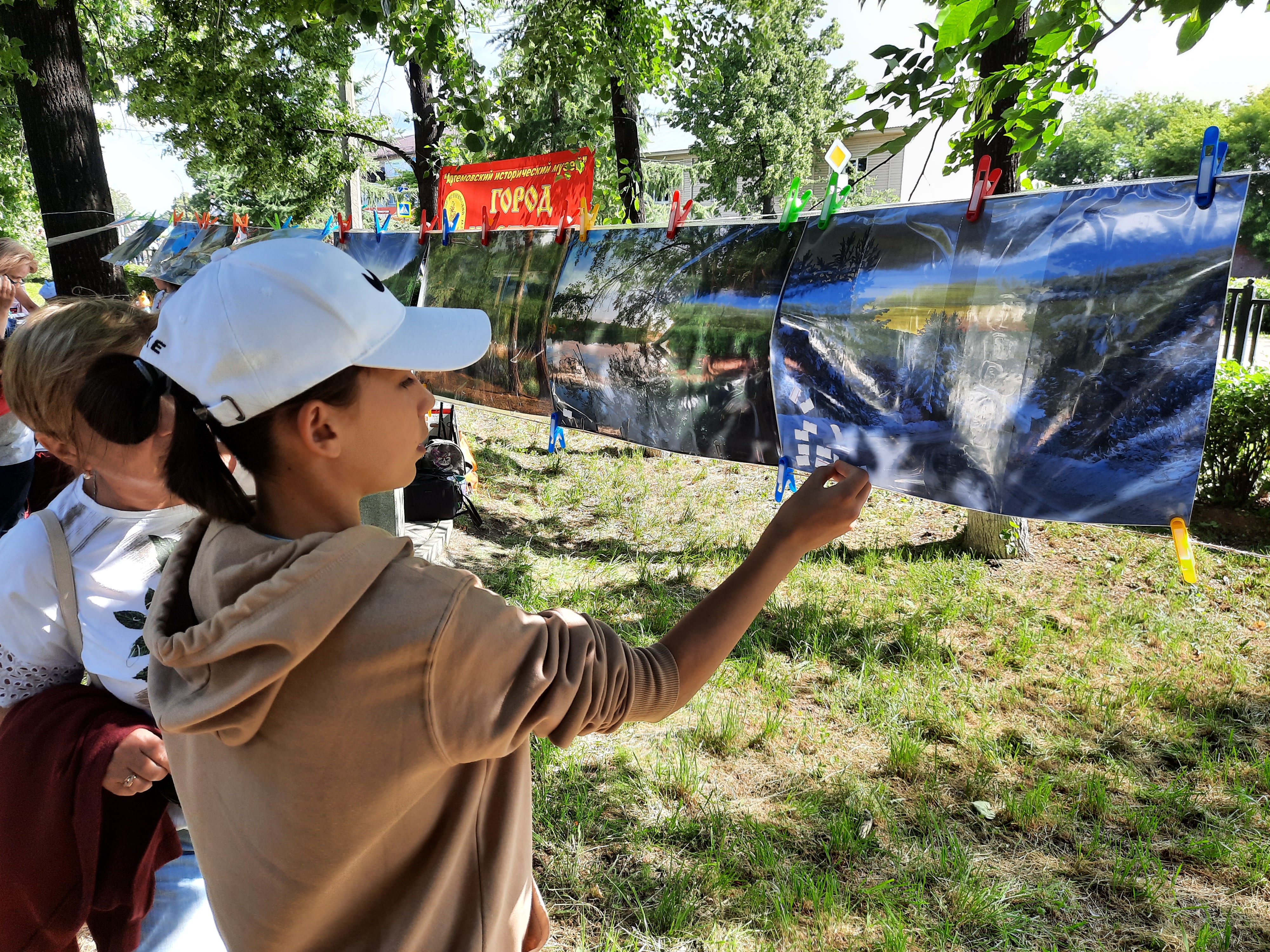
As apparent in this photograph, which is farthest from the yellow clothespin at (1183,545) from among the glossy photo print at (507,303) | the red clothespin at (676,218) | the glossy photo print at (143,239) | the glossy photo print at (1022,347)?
the glossy photo print at (143,239)

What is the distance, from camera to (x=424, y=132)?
9.73 metres

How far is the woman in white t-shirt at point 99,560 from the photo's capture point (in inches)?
60.6

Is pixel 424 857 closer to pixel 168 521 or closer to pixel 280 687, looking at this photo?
pixel 280 687

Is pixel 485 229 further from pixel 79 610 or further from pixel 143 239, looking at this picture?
pixel 143 239

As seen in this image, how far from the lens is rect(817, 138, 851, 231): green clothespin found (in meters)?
2.15

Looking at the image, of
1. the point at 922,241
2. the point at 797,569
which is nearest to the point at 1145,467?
the point at 922,241

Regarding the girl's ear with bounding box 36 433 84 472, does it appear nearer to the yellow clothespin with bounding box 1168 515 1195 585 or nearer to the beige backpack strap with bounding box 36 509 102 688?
the beige backpack strap with bounding box 36 509 102 688

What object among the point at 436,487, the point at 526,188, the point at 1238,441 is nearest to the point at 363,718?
the point at 436,487

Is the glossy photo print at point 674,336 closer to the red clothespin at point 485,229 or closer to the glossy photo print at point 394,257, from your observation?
the red clothespin at point 485,229

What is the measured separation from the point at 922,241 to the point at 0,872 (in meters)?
2.45

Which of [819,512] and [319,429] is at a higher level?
[319,429]

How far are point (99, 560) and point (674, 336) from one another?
72.6 inches

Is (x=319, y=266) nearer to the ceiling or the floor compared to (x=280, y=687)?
nearer to the ceiling

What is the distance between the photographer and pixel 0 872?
147cm
